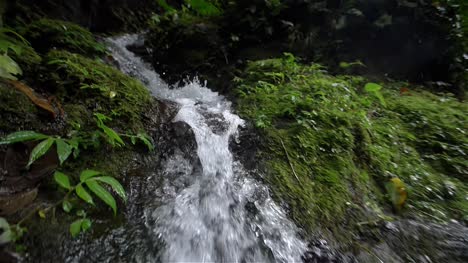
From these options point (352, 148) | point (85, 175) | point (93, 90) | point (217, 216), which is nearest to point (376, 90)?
point (352, 148)

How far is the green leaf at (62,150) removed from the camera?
1.57 meters

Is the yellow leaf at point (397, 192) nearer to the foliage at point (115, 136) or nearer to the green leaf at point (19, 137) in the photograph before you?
the foliage at point (115, 136)

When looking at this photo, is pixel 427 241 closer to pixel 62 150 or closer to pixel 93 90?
pixel 62 150

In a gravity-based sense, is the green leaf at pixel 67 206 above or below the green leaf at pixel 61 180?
below

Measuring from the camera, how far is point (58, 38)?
3.24 metres

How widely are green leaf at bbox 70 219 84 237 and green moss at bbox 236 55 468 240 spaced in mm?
1452

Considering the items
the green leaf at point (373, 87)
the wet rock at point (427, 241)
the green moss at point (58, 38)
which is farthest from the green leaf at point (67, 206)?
the green leaf at point (373, 87)

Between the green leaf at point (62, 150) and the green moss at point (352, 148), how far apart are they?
1.58 metres

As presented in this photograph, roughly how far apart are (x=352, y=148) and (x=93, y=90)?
2.69m

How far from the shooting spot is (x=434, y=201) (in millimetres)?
2404

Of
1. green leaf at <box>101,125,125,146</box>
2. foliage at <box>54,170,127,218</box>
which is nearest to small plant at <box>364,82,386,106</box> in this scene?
green leaf at <box>101,125,125,146</box>

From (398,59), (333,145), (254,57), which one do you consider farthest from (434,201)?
(254,57)

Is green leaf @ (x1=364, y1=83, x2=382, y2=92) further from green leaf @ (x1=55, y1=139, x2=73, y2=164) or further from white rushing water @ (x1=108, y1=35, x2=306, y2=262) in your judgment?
green leaf @ (x1=55, y1=139, x2=73, y2=164)

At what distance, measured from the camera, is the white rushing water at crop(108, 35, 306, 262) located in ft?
5.89
